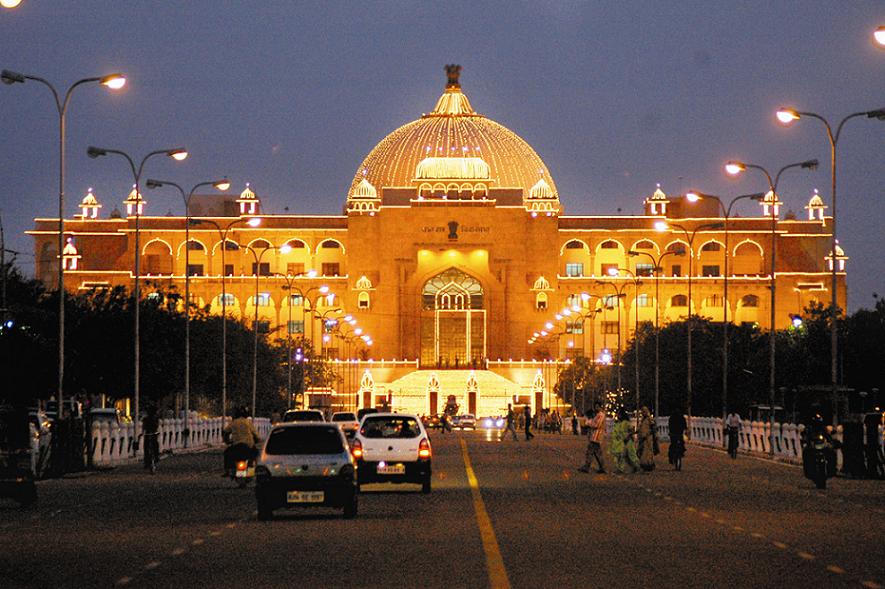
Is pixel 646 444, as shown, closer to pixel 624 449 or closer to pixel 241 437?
pixel 624 449

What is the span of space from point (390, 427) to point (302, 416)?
597 inches

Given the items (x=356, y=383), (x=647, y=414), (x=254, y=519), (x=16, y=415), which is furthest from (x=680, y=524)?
(x=356, y=383)

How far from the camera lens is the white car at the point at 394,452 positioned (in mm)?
33000

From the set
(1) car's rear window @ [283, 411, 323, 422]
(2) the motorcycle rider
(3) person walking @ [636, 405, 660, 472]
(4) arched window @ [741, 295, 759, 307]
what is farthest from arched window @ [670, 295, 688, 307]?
(2) the motorcycle rider

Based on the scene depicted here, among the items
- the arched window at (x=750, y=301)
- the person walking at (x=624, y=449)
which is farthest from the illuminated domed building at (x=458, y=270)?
the person walking at (x=624, y=449)

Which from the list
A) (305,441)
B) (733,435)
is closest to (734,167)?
(733,435)

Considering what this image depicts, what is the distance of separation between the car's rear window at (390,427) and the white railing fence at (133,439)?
13.9 meters

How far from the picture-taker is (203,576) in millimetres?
17453

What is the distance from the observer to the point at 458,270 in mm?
170250

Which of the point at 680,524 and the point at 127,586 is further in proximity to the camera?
the point at 680,524

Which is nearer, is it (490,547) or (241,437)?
(490,547)

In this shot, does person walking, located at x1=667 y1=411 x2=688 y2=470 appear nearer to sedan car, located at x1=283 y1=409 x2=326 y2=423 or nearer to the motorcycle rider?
sedan car, located at x1=283 y1=409 x2=326 y2=423

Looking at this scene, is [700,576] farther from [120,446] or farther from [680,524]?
[120,446]

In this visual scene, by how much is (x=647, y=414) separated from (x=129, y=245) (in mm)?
139605
